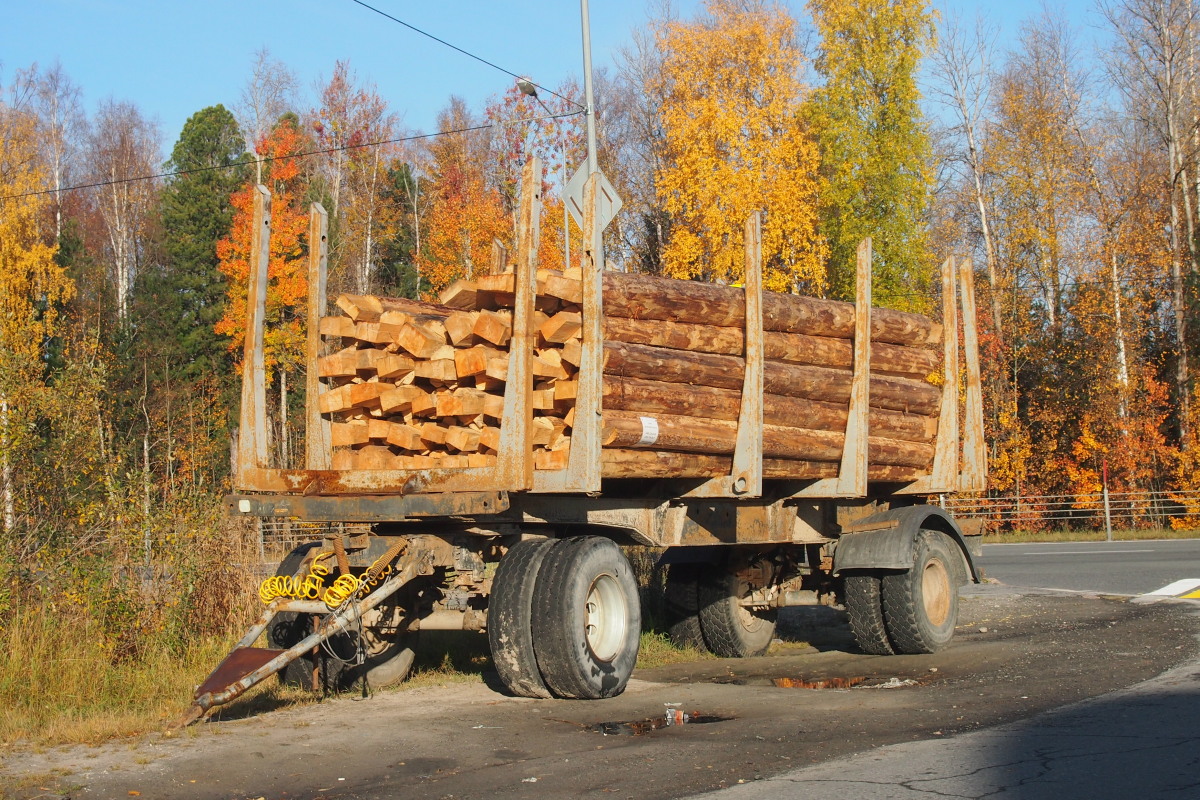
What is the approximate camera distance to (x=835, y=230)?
32844mm

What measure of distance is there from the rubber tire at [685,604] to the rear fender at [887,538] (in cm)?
129

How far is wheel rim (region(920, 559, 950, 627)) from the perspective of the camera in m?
10.2

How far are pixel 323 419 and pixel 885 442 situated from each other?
4.61 m

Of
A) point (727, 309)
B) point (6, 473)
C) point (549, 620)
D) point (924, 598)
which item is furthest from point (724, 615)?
point (6, 473)

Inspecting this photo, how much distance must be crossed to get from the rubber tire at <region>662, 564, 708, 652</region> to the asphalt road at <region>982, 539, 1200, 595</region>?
6.48 meters

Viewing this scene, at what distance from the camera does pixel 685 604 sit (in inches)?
421

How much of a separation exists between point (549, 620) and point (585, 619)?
0.98 feet

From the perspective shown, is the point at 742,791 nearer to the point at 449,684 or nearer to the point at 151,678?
the point at 449,684

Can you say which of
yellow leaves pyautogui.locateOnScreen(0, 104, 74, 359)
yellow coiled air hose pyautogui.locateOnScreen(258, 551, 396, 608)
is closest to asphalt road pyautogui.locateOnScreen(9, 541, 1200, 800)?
yellow coiled air hose pyautogui.locateOnScreen(258, 551, 396, 608)

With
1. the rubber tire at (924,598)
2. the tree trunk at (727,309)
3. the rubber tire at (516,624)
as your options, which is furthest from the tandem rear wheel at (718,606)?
the rubber tire at (516,624)

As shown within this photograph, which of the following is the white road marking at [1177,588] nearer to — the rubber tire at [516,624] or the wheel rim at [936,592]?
the wheel rim at [936,592]

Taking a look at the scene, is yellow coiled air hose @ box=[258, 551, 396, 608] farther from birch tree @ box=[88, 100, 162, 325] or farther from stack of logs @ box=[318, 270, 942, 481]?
birch tree @ box=[88, 100, 162, 325]

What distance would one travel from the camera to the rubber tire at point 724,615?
1052cm

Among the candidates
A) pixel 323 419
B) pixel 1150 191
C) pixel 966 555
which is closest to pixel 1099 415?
pixel 1150 191
